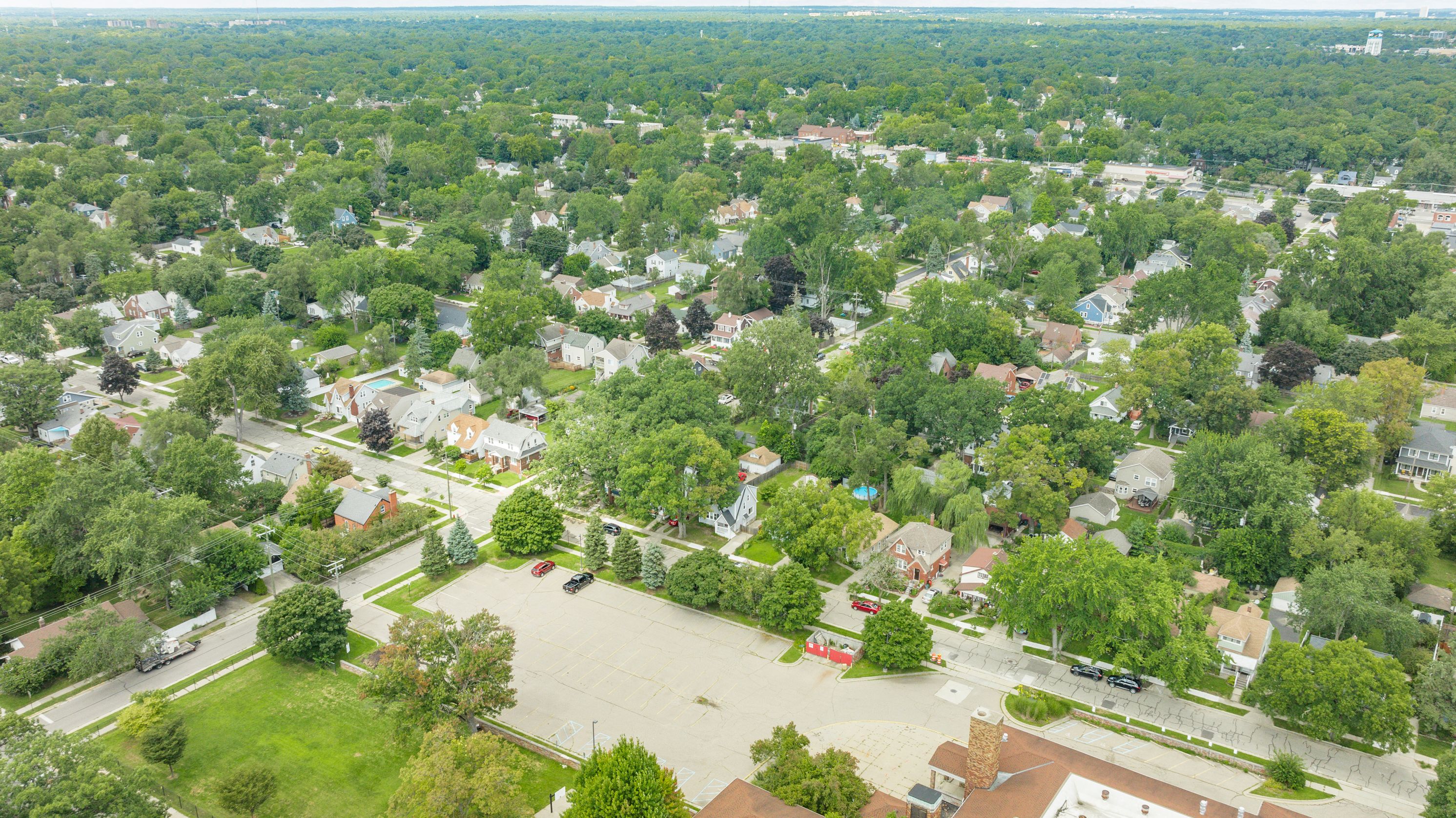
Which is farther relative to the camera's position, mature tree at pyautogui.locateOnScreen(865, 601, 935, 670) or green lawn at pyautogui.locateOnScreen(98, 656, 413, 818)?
mature tree at pyautogui.locateOnScreen(865, 601, 935, 670)

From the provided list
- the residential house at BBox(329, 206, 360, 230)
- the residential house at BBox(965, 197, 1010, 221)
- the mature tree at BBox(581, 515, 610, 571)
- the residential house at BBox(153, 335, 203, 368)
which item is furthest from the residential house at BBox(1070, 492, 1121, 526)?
the residential house at BBox(329, 206, 360, 230)

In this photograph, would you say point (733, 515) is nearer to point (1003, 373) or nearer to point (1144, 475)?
Result: point (1144, 475)

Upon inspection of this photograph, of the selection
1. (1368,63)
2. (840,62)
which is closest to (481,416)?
(840,62)

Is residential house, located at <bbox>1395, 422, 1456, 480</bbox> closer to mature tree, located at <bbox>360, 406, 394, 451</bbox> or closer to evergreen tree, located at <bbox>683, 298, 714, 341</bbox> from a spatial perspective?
evergreen tree, located at <bbox>683, 298, 714, 341</bbox>

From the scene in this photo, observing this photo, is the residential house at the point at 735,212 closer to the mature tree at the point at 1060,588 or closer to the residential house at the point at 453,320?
the residential house at the point at 453,320

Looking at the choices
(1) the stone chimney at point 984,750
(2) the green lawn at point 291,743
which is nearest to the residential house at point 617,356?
(2) the green lawn at point 291,743

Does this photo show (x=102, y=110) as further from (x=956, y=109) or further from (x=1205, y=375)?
(x=1205, y=375)

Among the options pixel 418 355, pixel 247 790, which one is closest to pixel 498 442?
pixel 418 355
